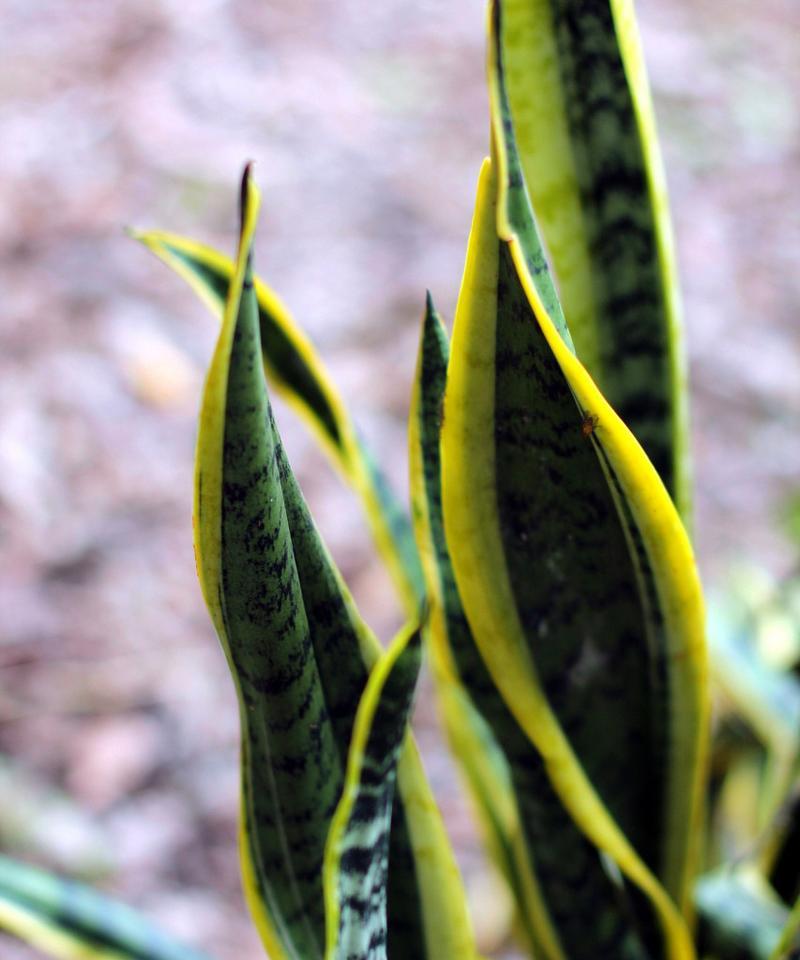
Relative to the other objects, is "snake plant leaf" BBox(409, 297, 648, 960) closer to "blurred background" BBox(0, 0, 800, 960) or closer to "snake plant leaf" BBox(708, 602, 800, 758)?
"snake plant leaf" BBox(708, 602, 800, 758)

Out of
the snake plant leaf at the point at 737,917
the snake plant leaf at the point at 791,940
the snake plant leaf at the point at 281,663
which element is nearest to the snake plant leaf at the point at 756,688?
the snake plant leaf at the point at 737,917

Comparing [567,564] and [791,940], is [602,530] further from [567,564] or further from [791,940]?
[791,940]

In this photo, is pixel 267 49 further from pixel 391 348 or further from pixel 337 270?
pixel 391 348

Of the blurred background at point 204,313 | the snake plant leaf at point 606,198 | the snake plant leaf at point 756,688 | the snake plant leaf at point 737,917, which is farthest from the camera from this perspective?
the blurred background at point 204,313

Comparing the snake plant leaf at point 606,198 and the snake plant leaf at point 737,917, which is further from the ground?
the snake plant leaf at point 606,198

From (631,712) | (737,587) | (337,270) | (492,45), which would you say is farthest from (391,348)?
(492,45)

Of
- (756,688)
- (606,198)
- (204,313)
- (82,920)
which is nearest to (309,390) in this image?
(606,198)

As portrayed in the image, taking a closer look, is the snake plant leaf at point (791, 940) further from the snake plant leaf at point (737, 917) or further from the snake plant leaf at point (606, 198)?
the snake plant leaf at point (606, 198)
